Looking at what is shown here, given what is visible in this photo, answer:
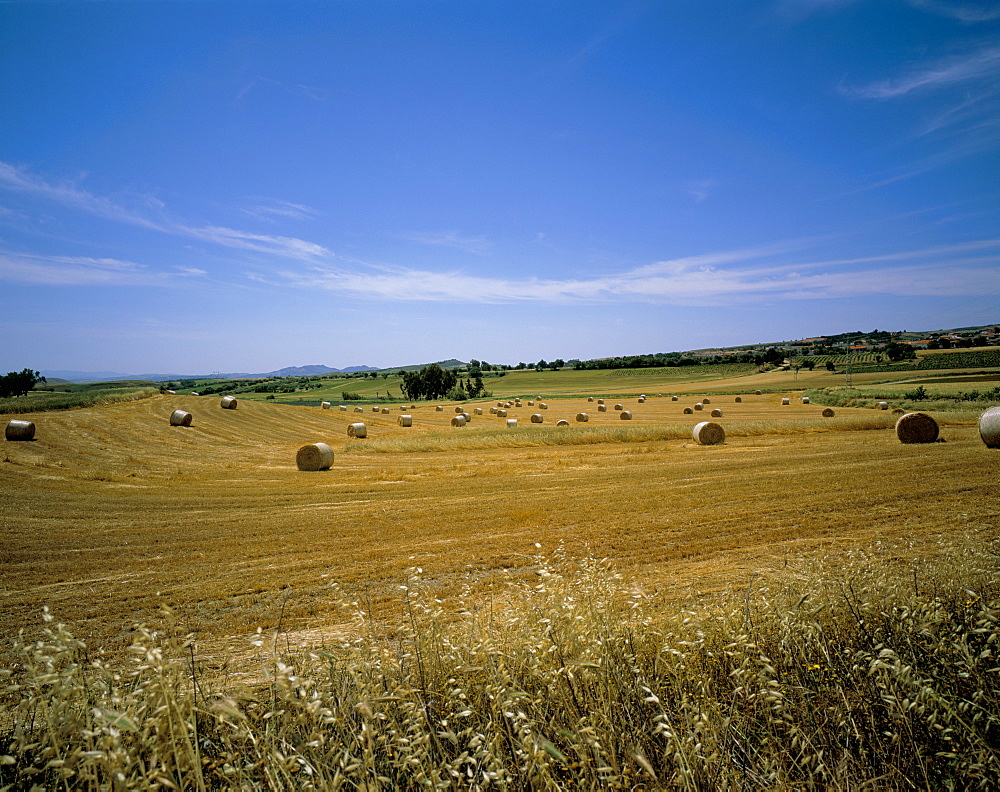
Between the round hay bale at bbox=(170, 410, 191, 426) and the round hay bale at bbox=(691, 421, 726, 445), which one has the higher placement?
the round hay bale at bbox=(170, 410, 191, 426)

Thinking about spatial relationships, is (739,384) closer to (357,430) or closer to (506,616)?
(357,430)

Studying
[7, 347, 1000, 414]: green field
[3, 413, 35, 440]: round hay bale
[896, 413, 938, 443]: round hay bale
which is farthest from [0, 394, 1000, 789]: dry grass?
[7, 347, 1000, 414]: green field

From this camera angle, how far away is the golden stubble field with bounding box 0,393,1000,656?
824 centimetres

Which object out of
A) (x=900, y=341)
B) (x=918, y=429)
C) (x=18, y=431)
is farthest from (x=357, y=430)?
(x=900, y=341)

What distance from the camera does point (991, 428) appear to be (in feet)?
63.7

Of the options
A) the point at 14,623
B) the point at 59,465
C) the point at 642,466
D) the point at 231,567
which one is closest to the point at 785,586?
the point at 231,567

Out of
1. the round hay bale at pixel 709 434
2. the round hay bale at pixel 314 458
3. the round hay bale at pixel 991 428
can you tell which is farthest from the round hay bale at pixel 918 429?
the round hay bale at pixel 314 458

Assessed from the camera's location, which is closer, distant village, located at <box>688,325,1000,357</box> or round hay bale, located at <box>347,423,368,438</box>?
round hay bale, located at <box>347,423,368,438</box>

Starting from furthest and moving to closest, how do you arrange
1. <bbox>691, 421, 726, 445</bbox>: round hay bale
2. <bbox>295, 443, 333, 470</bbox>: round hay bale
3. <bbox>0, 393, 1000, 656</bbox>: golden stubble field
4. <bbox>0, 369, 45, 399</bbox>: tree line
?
1. <bbox>0, 369, 45, 399</bbox>: tree line
2. <bbox>691, 421, 726, 445</bbox>: round hay bale
3. <bbox>295, 443, 333, 470</bbox>: round hay bale
4. <bbox>0, 393, 1000, 656</bbox>: golden stubble field

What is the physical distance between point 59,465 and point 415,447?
15692mm

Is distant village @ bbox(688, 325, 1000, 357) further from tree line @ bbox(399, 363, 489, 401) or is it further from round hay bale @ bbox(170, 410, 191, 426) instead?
round hay bale @ bbox(170, 410, 191, 426)

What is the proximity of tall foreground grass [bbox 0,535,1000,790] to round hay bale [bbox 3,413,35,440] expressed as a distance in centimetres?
2681

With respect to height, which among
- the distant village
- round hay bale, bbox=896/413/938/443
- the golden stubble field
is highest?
the distant village

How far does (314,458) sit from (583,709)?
69.9 feet
